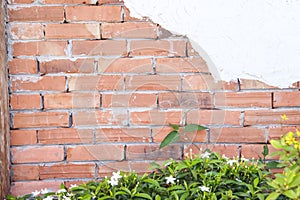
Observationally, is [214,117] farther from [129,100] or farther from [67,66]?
[67,66]

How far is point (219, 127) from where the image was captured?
7.07 ft

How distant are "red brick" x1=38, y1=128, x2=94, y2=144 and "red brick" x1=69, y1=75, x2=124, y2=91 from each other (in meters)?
0.21

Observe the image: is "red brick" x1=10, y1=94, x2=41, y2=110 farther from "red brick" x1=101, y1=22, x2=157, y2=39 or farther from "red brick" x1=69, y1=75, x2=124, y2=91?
"red brick" x1=101, y1=22, x2=157, y2=39

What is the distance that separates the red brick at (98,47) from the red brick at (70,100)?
0.66ft

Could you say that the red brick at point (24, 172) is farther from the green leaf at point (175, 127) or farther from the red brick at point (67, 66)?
the green leaf at point (175, 127)

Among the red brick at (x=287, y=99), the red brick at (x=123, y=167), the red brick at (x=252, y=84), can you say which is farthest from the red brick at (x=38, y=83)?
the red brick at (x=287, y=99)

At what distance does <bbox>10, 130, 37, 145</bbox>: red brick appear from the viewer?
211 centimetres

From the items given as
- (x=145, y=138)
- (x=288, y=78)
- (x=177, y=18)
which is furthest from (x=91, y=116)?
(x=288, y=78)

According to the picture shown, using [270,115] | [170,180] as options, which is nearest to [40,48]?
[170,180]

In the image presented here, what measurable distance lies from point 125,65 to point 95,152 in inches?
18.0

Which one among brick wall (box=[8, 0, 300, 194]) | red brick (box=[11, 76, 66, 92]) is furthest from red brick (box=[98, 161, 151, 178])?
red brick (box=[11, 76, 66, 92])

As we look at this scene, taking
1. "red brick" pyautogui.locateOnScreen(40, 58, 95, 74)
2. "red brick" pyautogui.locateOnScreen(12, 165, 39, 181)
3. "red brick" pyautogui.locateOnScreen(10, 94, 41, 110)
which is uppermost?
"red brick" pyautogui.locateOnScreen(40, 58, 95, 74)

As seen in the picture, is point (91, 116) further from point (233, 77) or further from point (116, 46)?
point (233, 77)

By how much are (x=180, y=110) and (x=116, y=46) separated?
44 cm
